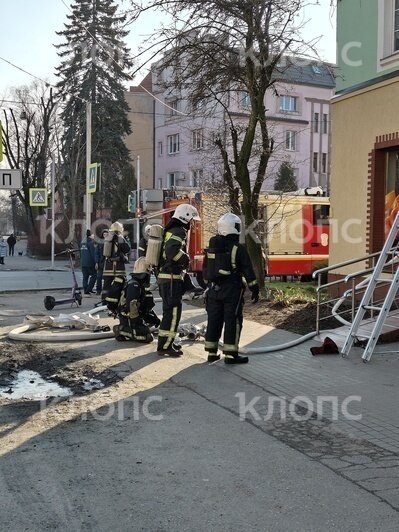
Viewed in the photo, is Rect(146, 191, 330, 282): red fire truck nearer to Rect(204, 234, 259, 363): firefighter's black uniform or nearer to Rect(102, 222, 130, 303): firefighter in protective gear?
Rect(102, 222, 130, 303): firefighter in protective gear

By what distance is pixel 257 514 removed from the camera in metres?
3.62

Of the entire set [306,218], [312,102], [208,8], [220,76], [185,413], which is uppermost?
[312,102]

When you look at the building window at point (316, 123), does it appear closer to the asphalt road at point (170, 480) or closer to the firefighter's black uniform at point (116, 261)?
the firefighter's black uniform at point (116, 261)

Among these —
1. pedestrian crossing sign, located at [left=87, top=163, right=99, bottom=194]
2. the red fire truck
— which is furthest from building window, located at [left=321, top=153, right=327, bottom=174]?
pedestrian crossing sign, located at [left=87, top=163, right=99, bottom=194]

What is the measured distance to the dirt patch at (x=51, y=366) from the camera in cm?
695

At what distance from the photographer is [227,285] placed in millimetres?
7648

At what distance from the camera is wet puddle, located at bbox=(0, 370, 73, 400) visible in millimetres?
6363

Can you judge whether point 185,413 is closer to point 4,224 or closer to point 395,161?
point 395,161

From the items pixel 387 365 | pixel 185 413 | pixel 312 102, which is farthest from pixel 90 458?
pixel 312 102

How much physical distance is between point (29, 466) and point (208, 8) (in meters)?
10.2

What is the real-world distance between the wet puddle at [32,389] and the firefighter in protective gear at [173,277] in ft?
5.75

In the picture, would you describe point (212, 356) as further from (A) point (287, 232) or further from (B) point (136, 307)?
(A) point (287, 232)

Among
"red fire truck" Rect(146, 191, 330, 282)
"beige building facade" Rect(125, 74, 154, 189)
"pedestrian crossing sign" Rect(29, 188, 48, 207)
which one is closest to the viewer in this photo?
"red fire truck" Rect(146, 191, 330, 282)

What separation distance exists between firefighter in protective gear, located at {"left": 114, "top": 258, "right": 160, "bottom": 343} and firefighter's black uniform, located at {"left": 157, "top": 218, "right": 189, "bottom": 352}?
0.78 meters
